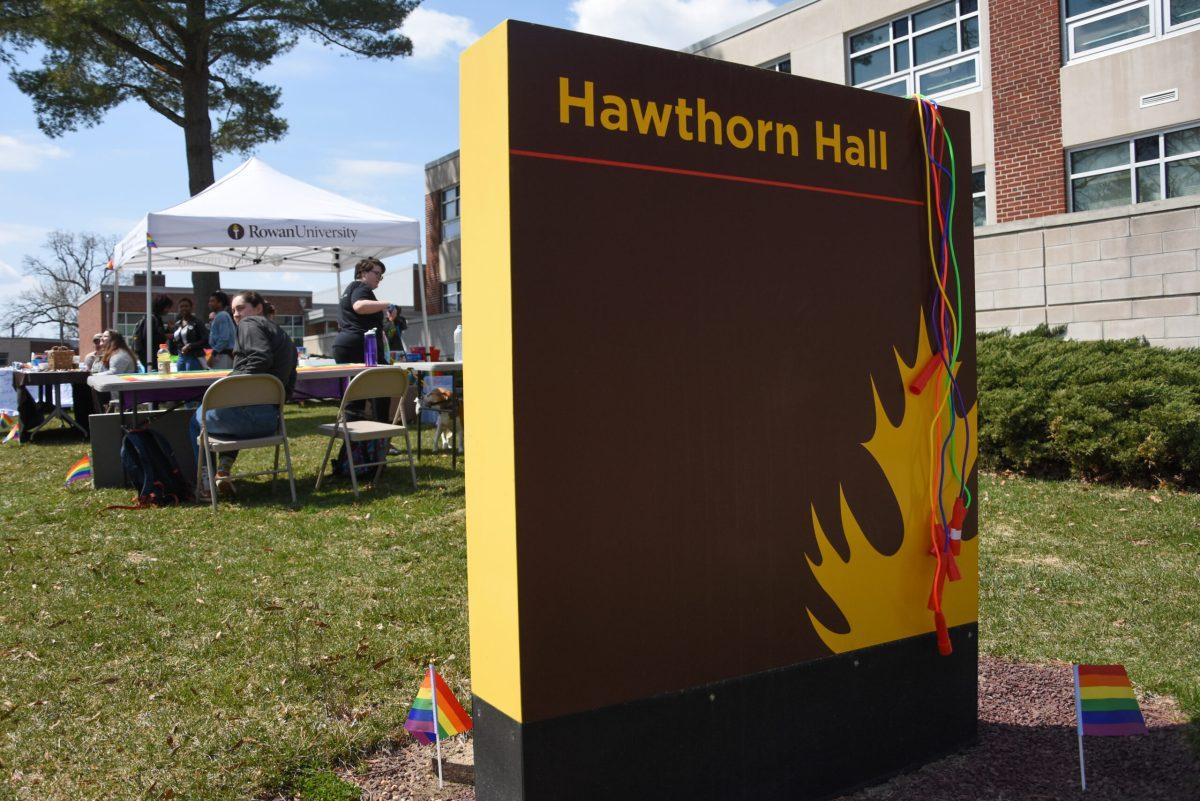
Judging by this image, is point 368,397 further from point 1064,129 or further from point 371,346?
point 1064,129

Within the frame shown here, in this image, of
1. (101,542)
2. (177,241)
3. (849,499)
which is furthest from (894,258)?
(177,241)

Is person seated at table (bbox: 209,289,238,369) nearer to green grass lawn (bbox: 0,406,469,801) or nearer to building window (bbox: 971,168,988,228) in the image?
green grass lawn (bbox: 0,406,469,801)

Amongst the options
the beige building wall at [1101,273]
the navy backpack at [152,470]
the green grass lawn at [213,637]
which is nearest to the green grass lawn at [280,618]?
the green grass lawn at [213,637]

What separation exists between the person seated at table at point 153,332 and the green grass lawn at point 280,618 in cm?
592

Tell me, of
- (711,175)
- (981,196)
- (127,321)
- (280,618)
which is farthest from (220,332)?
(127,321)

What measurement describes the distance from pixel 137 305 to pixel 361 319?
160 ft

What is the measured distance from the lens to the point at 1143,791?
271cm

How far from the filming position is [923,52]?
1786cm

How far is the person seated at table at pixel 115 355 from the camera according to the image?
36.1 feet

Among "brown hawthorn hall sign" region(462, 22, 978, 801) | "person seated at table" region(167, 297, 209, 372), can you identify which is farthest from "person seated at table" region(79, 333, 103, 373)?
"brown hawthorn hall sign" region(462, 22, 978, 801)

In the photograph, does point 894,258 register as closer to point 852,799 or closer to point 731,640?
point 731,640

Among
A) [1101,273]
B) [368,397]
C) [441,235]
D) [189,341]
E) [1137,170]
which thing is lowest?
[368,397]

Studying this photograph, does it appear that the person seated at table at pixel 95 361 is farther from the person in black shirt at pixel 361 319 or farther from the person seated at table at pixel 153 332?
the person in black shirt at pixel 361 319

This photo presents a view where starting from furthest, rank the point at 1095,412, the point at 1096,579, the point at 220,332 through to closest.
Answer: the point at 220,332, the point at 1095,412, the point at 1096,579
